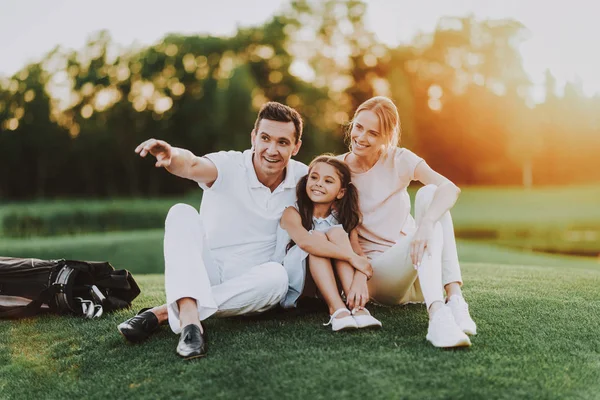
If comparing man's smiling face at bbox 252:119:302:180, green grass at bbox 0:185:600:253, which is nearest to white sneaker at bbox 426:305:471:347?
man's smiling face at bbox 252:119:302:180

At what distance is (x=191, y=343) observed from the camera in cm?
308

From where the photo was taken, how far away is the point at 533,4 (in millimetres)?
22516

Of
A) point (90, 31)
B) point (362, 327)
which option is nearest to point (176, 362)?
point (362, 327)

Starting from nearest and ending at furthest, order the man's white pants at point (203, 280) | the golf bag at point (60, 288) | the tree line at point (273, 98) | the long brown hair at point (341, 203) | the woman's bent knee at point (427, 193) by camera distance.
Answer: the man's white pants at point (203, 280) < the woman's bent knee at point (427, 193) < the long brown hair at point (341, 203) < the golf bag at point (60, 288) < the tree line at point (273, 98)

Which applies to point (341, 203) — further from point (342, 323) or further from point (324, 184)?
point (342, 323)

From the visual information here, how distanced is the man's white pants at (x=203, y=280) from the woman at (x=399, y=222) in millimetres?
569

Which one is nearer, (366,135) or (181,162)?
(181,162)

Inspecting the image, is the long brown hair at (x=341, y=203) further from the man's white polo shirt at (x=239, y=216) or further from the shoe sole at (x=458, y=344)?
the shoe sole at (x=458, y=344)

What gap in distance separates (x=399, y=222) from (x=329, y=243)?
645 millimetres

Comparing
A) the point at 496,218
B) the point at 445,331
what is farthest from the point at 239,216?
the point at 496,218

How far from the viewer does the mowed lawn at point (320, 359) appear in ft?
8.69

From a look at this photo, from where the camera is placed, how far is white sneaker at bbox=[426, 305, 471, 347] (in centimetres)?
297

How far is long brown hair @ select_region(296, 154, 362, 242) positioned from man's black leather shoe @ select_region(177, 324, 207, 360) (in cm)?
94

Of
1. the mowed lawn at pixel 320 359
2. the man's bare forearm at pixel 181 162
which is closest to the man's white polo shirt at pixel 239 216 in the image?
the man's bare forearm at pixel 181 162
